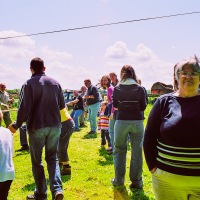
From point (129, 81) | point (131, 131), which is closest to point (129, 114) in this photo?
point (131, 131)

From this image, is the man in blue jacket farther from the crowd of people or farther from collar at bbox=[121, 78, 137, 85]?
collar at bbox=[121, 78, 137, 85]

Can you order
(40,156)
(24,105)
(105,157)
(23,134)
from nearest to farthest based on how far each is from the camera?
(24,105) < (40,156) < (105,157) < (23,134)

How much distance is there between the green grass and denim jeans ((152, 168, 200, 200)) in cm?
251

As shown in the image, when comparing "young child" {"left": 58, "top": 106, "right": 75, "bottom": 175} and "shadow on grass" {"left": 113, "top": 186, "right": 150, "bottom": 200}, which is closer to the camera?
"shadow on grass" {"left": 113, "top": 186, "right": 150, "bottom": 200}

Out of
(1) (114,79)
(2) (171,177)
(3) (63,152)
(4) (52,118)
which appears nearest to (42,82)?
(4) (52,118)

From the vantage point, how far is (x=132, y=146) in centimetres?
541

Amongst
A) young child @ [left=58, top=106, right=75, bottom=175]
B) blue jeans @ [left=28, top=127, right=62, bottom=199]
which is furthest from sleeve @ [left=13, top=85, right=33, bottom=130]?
young child @ [left=58, top=106, right=75, bottom=175]

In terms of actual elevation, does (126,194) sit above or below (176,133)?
below

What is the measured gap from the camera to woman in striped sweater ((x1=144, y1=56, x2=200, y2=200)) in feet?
8.20

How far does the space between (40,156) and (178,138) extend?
2654 millimetres

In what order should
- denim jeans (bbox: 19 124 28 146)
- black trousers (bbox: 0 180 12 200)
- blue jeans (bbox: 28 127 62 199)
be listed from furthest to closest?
denim jeans (bbox: 19 124 28 146), blue jeans (bbox: 28 127 62 199), black trousers (bbox: 0 180 12 200)

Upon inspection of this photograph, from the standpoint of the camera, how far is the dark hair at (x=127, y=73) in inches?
205

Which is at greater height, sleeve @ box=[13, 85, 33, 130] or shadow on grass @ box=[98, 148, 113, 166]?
sleeve @ box=[13, 85, 33, 130]

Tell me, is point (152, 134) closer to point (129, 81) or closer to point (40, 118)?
point (40, 118)
